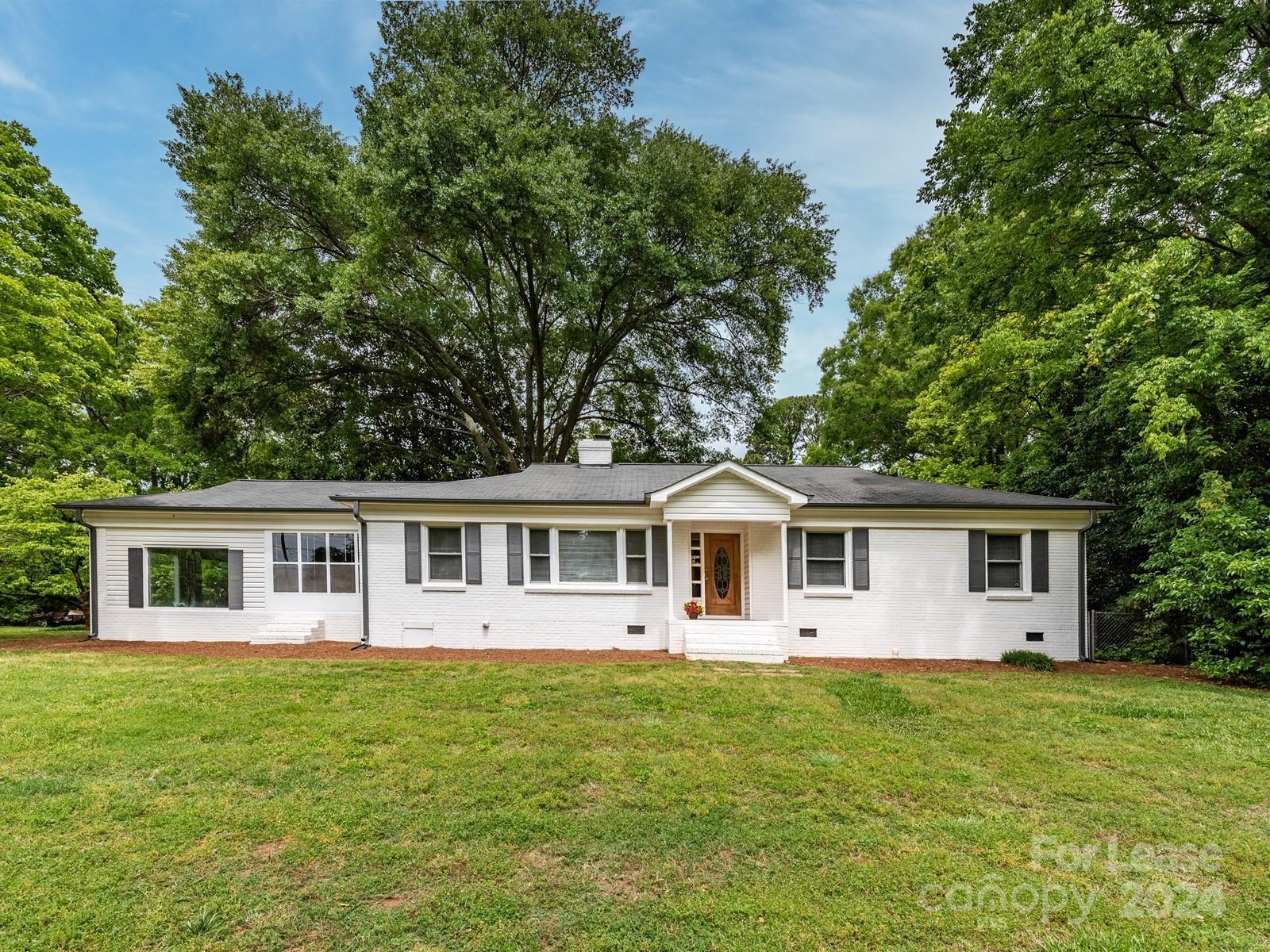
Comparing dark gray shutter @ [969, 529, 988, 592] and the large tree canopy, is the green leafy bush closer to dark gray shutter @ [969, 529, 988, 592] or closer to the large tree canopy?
the large tree canopy

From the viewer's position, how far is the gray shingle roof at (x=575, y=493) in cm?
1025

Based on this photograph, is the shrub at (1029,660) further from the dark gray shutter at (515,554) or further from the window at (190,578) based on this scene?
the window at (190,578)

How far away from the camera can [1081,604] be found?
10.1 meters

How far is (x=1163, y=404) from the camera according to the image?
7766mm

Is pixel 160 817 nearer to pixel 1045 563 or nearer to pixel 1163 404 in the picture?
pixel 1163 404

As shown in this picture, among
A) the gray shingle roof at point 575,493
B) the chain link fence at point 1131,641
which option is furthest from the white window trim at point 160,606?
the chain link fence at point 1131,641

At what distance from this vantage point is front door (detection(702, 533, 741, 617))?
1109 cm

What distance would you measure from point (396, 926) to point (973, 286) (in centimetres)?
1374

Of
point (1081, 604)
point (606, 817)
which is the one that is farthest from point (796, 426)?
point (606, 817)

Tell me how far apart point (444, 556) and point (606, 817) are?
7.81m

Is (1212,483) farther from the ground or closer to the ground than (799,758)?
farther from the ground

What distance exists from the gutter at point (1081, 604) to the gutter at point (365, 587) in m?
14.1

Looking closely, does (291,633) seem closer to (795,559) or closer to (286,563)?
(286,563)

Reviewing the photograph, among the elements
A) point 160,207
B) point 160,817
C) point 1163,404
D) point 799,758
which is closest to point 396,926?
point 160,817
